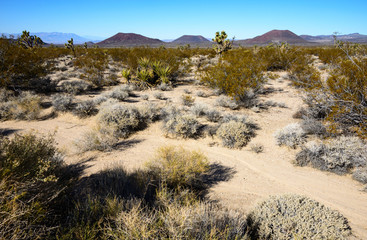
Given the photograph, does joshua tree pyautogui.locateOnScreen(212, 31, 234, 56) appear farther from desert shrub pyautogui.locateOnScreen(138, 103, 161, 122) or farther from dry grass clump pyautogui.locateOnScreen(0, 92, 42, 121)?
dry grass clump pyautogui.locateOnScreen(0, 92, 42, 121)

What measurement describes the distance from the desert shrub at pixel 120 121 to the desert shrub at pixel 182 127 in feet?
3.93

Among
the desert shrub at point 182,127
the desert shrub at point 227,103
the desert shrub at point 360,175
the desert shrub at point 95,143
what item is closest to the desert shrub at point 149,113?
the desert shrub at point 182,127

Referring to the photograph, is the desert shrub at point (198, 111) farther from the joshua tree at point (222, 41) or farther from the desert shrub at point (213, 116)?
the joshua tree at point (222, 41)

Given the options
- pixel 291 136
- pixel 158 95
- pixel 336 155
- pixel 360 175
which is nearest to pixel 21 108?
pixel 158 95

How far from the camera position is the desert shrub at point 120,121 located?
6855 mm

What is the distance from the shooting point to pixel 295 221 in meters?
2.83

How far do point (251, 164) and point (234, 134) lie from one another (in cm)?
121

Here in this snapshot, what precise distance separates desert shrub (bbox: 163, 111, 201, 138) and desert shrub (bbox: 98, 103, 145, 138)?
1.20m

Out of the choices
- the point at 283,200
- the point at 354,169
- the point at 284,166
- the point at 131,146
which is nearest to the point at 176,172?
the point at 283,200

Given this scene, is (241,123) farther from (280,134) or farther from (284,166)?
(284,166)

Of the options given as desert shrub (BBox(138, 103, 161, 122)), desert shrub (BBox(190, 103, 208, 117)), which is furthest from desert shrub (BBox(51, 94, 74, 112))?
desert shrub (BBox(190, 103, 208, 117))

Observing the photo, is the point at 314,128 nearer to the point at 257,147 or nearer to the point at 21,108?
the point at 257,147

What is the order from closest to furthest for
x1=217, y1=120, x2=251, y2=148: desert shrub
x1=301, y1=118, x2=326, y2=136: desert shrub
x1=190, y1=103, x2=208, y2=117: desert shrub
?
x1=301, y1=118, x2=326, y2=136: desert shrub, x1=217, y1=120, x2=251, y2=148: desert shrub, x1=190, y1=103, x2=208, y2=117: desert shrub

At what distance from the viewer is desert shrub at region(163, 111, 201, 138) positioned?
6.69 metres
